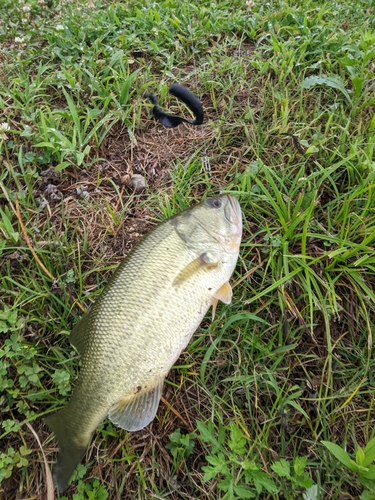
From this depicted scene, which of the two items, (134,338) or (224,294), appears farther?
(224,294)

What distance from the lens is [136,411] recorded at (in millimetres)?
1699

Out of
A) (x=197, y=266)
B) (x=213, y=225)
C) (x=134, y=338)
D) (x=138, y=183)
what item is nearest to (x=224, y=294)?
(x=197, y=266)

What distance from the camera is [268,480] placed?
1667mm

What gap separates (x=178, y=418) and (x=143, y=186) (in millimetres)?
1613

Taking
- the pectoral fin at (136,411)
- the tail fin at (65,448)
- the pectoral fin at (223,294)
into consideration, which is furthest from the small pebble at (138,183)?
the tail fin at (65,448)

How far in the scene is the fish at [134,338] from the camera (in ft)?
5.40

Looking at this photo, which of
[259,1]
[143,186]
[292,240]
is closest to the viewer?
[292,240]

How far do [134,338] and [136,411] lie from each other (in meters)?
0.36

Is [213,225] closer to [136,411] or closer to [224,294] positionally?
[224,294]

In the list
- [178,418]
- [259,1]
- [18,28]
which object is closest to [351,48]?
[259,1]

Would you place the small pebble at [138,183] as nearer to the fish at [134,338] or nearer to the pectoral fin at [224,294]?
the fish at [134,338]

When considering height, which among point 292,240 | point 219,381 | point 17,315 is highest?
point 17,315

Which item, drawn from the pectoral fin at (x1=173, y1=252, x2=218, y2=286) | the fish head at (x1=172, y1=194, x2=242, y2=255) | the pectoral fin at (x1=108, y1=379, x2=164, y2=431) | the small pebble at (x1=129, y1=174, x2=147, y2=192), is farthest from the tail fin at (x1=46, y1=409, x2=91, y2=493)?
the small pebble at (x1=129, y1=174, x2=147, y2=192)

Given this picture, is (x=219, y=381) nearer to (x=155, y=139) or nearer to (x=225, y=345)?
(x=225, y=345)
